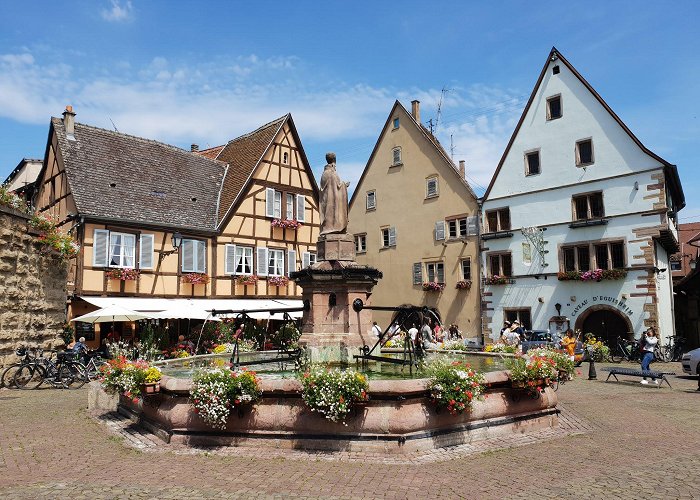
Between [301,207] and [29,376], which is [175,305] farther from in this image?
[301,207]

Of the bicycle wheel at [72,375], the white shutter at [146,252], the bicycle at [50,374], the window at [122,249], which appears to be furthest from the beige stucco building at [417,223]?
the bicycle at [50,374]

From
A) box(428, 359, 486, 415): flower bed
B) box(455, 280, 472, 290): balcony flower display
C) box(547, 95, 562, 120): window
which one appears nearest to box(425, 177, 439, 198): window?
box(455, 280, 472, 290): balcony flower display

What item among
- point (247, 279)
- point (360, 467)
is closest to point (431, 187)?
point (247, 279)

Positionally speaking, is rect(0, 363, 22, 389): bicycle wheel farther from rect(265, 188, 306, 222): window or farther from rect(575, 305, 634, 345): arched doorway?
rect(575, 305, 634, 345): arched doorway

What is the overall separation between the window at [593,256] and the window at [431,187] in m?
8.64

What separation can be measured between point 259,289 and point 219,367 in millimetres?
20438

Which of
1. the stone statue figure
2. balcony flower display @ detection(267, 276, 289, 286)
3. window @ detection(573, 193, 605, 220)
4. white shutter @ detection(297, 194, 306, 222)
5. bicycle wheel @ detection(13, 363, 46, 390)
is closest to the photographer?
the stone statue figure

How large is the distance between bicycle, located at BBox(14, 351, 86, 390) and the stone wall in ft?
2.06

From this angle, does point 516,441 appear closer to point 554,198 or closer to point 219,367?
point 219,367

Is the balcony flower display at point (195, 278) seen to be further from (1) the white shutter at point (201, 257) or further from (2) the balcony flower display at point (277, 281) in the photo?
(2) the balcony flower display at point (277, 281)

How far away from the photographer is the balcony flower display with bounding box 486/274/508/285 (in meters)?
31.4

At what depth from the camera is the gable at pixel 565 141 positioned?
2820 cm

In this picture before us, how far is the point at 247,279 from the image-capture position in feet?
93.2

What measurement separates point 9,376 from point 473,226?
2429 cm
